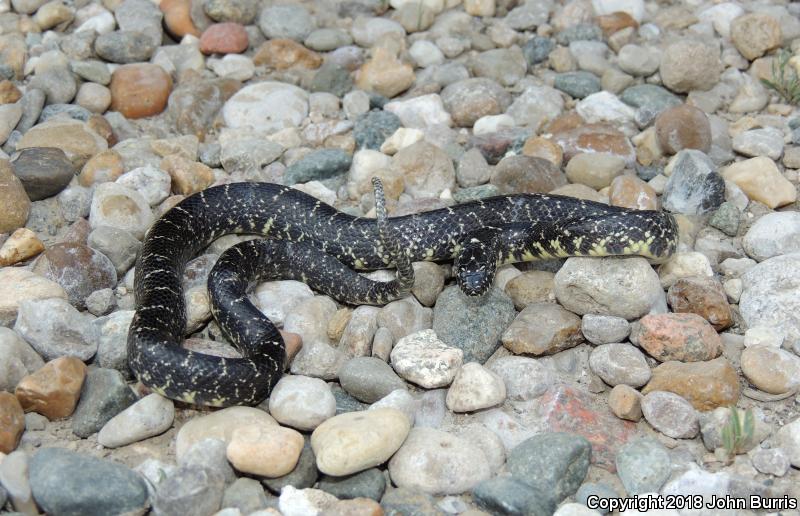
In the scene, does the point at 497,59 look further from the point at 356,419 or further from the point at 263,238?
the point at 356,419

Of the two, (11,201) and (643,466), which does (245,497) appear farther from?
(11,201)

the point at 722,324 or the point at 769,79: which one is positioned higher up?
the point at 769,79

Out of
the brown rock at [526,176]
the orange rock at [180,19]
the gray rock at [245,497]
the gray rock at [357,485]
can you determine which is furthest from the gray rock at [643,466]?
the orange rock at [180,19]

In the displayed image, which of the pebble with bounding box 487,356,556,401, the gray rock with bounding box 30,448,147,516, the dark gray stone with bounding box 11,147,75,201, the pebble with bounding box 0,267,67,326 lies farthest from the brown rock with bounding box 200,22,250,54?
the gray rock with bounding box 30,448,147,516

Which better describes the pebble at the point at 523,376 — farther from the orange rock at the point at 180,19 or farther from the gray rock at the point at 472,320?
the orange rock at the point at 180,19

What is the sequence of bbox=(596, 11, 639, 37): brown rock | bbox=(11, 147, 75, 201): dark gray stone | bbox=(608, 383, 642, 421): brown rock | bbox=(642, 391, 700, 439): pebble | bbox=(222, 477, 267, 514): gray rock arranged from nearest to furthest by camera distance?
bbox=(222, 477, 267, 514): gray rock, bbox=(642, 391, 700, 439): pebble, bbox=(608, 383, 642, 421): brown rock, bbox=(11, 147, 75, 201): dark gray stone, bbox=(596, 11, 639, 37): brown rock

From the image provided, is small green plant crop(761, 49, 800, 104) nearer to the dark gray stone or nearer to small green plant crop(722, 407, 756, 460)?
small green plant crop(722, 407, 756, 460)

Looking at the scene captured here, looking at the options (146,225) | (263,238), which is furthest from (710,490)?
(146,225)
